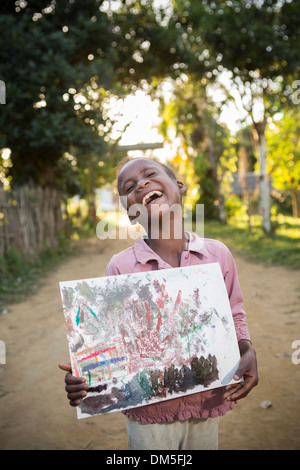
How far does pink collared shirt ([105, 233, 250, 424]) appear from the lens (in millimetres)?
1390

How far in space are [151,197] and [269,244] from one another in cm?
885

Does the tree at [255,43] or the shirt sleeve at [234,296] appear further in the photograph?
the tree at [255,43]

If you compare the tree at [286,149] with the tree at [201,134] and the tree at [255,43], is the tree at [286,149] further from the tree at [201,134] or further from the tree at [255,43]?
the tree at [201,134]

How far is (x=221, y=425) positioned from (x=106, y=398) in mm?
1837

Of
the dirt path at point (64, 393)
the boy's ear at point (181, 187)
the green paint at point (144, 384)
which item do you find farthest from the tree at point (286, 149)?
the green paint at point (144, 384)

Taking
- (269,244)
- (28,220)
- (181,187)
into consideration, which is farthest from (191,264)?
(269,244)

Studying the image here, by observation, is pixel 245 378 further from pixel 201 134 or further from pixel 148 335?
pixel 201 134

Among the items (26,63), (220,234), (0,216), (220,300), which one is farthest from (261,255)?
(220,300)

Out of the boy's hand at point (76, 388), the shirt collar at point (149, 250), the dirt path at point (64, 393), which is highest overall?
the shirt collar at point (149, 250)

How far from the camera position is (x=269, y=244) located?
32.1 feet

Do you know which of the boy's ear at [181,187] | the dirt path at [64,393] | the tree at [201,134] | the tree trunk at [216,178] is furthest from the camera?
the tree trunk at [216,178]

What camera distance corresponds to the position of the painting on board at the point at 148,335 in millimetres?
1234

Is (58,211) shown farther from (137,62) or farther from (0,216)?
(137,62)

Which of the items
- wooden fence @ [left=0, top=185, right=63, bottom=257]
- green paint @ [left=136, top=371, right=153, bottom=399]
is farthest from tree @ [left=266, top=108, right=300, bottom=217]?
green paint @ [left=136, top=371, right=153, bottom=399]
